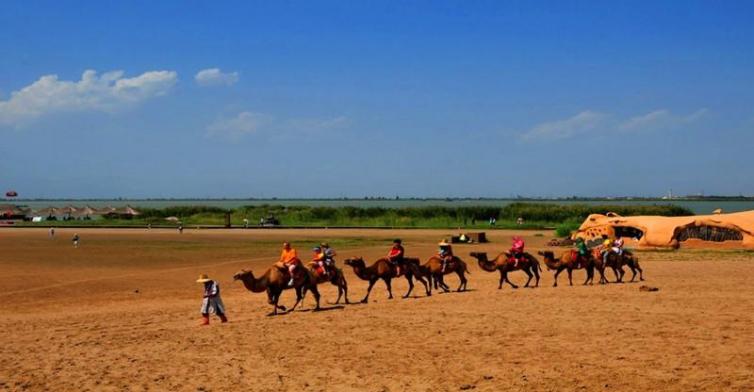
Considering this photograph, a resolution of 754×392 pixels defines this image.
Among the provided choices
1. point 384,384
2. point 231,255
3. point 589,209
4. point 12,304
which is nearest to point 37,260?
point 231,255

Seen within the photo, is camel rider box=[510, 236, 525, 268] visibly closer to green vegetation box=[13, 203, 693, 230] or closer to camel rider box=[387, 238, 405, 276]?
camel rider box=[387, 238, 405, 276]

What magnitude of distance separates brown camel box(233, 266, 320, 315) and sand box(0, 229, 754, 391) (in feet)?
2.22

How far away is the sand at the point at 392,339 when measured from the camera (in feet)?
38.9

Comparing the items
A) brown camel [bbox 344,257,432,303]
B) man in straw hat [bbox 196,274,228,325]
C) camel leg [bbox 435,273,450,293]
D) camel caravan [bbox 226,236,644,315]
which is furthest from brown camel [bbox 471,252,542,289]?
man in straw hat [bbox 196,274,228,325]

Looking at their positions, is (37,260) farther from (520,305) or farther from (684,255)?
(684,255)

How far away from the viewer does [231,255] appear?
41906 mm

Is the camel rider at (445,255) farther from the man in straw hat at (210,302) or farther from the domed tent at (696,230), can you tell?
the domed tent at (696,230)

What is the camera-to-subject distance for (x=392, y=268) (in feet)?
72.7

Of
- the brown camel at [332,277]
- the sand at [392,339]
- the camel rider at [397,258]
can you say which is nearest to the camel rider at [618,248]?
the sand at [392,339]

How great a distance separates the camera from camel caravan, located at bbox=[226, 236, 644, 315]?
19.1 metres

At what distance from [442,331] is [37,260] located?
2903 centimetres

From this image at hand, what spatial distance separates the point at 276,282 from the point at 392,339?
187 inches

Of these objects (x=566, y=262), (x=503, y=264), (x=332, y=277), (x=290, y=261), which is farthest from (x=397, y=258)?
(x=566, y=262)

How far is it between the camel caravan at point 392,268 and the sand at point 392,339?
67 centimetres
